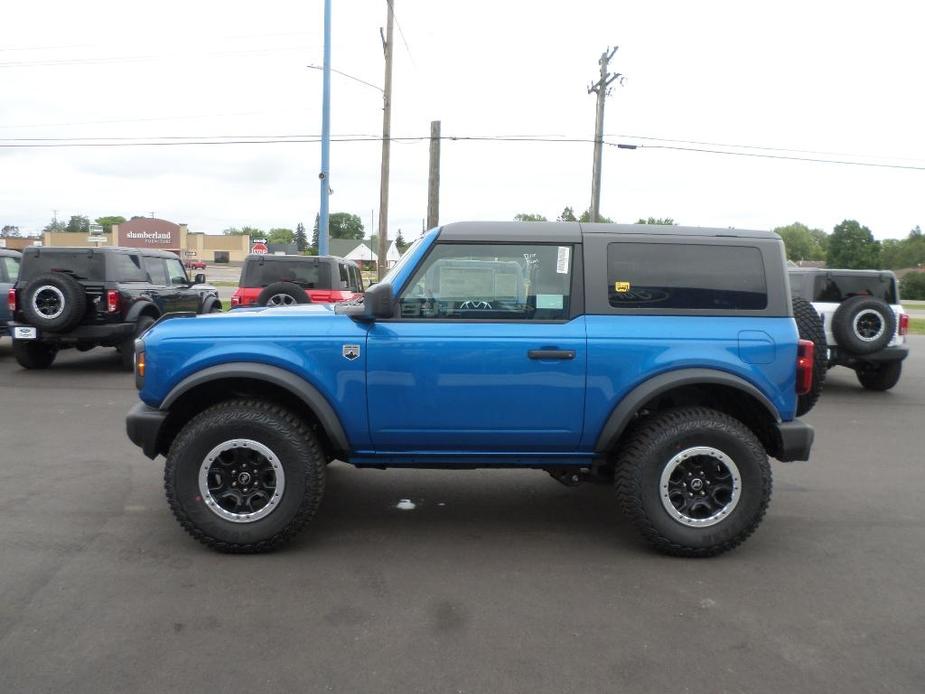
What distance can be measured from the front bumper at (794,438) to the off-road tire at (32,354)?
10.5 m

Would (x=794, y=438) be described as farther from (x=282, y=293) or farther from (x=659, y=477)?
(x=282, y=293)

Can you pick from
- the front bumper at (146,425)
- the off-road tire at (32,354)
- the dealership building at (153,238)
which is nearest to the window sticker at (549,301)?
the front bumper at (146,425)

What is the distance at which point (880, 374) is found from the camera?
35.5ft

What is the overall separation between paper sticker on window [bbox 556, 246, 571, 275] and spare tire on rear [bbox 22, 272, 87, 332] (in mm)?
8312

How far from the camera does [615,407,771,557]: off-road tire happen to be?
428cm

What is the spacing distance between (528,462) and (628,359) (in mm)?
843

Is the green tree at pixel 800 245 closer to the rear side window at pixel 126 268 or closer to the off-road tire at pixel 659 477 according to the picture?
the rear side window at pixel 126 268

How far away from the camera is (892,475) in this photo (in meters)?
6.27

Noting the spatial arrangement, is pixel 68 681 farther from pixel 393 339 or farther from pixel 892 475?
pixel 892 475

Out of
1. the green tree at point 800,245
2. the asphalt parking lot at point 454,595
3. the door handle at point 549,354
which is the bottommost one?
the asphalt parking lot at point 454,595

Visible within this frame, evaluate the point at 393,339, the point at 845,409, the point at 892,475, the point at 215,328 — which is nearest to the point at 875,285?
the point at 845,409

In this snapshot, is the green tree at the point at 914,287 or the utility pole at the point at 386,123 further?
the green tree at the point at 914,287

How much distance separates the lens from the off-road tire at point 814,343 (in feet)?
16.3

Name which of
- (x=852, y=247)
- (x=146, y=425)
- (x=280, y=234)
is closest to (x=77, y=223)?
(x=280, y=234)
